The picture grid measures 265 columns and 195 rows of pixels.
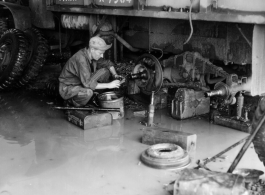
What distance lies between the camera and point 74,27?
7527 mm

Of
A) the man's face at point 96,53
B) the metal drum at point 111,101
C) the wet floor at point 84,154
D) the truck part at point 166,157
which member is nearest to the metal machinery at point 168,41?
the wet floor at point 84,154

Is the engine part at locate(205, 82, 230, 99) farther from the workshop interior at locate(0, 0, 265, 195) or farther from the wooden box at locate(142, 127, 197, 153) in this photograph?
the wooden box at locate(142, 127, 197, 153)

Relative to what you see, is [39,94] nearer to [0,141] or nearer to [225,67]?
[0,141]

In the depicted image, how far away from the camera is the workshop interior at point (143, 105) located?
4043 mm

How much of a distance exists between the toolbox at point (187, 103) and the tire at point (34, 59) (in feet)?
9.33

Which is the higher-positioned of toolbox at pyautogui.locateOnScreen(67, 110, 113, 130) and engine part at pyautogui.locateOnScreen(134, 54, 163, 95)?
engine part at pyautogui.locateOnScreen(134, 54, 163, 95)

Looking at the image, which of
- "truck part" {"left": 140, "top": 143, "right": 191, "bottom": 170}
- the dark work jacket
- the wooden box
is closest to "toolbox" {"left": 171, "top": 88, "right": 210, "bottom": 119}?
the wooden box

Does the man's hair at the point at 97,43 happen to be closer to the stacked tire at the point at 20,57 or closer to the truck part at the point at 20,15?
the stacked tire at the point at 20,57

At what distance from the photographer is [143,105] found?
263 inches

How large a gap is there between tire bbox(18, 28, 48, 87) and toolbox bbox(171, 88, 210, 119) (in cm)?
284

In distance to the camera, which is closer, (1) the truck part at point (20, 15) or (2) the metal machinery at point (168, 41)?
(2) the metal machinery at point (168, 41)

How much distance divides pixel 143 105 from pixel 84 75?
1208 millimetres

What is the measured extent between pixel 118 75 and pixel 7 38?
2.72 m

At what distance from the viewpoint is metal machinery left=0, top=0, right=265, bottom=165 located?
5282mm
